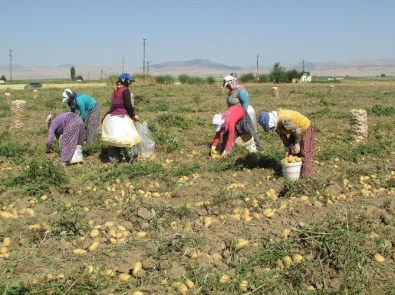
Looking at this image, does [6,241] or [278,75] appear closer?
[6,241]

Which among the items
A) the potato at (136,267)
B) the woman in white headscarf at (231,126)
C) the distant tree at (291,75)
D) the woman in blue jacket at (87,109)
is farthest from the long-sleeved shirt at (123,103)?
the distant tree at (291,75)

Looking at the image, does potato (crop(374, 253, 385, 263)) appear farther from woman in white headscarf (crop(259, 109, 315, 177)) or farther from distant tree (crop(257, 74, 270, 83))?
distant tree (crop(257, 74, 270, 83))

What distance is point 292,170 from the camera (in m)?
6.09

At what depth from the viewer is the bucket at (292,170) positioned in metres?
6.07

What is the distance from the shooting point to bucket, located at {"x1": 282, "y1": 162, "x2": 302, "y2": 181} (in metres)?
6.07

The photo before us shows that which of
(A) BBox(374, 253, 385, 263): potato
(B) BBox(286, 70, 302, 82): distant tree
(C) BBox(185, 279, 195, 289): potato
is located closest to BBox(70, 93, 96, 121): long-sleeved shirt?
(C) BBox(185, 279, 195, 289): potato

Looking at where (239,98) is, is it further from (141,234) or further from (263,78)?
(263,78)

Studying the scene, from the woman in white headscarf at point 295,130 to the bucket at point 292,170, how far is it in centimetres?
17

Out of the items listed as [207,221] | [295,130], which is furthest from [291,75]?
[207,221]

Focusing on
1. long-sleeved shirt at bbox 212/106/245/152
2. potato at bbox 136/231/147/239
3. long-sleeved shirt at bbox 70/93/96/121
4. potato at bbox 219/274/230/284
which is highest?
long-sleeved shirt at bbox 70/93/96/121

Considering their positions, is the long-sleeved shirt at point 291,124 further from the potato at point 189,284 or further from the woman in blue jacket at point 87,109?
the woman in blue jacket at point 87,109

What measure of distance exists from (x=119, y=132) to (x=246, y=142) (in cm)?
208

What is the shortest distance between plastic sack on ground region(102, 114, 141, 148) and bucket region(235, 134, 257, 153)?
5.50 ft

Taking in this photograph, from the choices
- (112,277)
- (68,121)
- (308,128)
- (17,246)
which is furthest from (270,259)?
(68,121)
